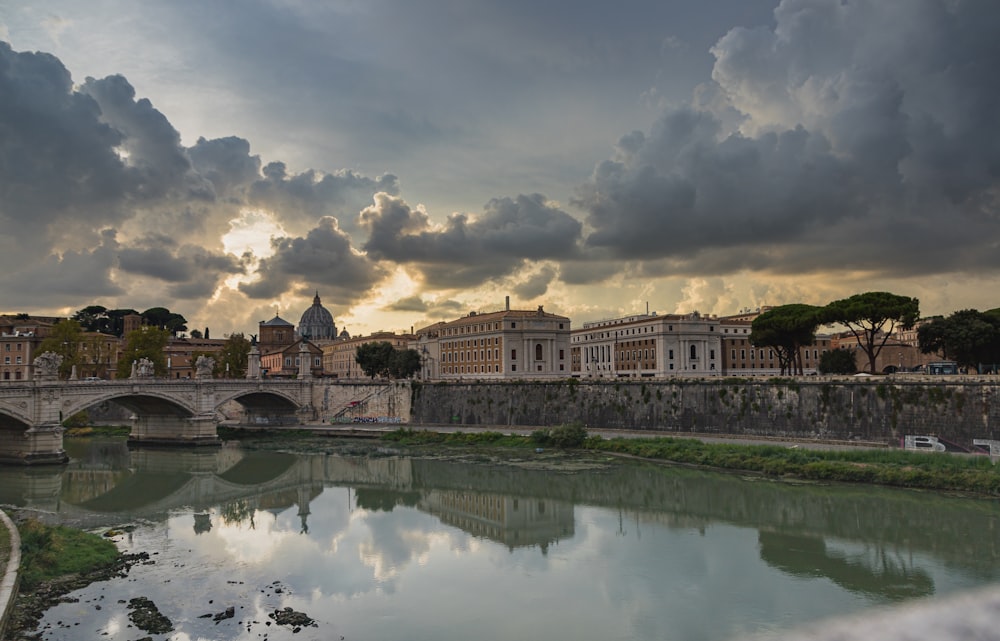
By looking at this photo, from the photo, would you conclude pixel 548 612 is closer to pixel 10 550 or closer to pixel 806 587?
pixel 806 587

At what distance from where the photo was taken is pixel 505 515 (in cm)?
2802

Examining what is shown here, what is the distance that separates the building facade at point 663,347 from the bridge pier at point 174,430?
38740 millimetres

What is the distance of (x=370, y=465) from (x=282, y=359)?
70730 mm

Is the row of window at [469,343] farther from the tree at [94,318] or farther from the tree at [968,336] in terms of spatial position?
the tree at [94,318]

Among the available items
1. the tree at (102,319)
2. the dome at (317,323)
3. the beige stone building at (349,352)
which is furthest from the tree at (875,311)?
the dome at (317,323)

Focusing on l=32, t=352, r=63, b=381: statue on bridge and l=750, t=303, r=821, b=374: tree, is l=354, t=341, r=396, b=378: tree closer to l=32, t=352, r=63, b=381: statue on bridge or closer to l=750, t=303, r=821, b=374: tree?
l=750, t=303, r=821, b=374: tree

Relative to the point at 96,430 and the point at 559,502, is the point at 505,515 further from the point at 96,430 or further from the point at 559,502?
the point at 96,430

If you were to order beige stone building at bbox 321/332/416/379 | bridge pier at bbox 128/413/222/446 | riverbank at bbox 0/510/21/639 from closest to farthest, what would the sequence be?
1. riverbank at bbox 0/510/21/639
2. bridge pier at bbox 128/413/222/446
3. beige stone building at bbox 321/332/416/379

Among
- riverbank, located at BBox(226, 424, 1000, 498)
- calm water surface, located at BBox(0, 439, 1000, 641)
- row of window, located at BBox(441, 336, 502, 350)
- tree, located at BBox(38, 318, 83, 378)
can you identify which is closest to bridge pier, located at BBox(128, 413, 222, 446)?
riverbank, located at BBox(226, 424, 1000, 498)

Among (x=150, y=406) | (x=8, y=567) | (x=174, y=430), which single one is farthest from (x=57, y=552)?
(x=150, y=406)

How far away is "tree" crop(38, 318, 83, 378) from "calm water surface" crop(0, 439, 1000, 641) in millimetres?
28126

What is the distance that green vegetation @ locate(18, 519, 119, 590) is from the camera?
18386mm

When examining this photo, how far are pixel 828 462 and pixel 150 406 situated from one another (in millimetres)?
42957

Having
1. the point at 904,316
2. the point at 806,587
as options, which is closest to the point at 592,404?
the point at 904,316
